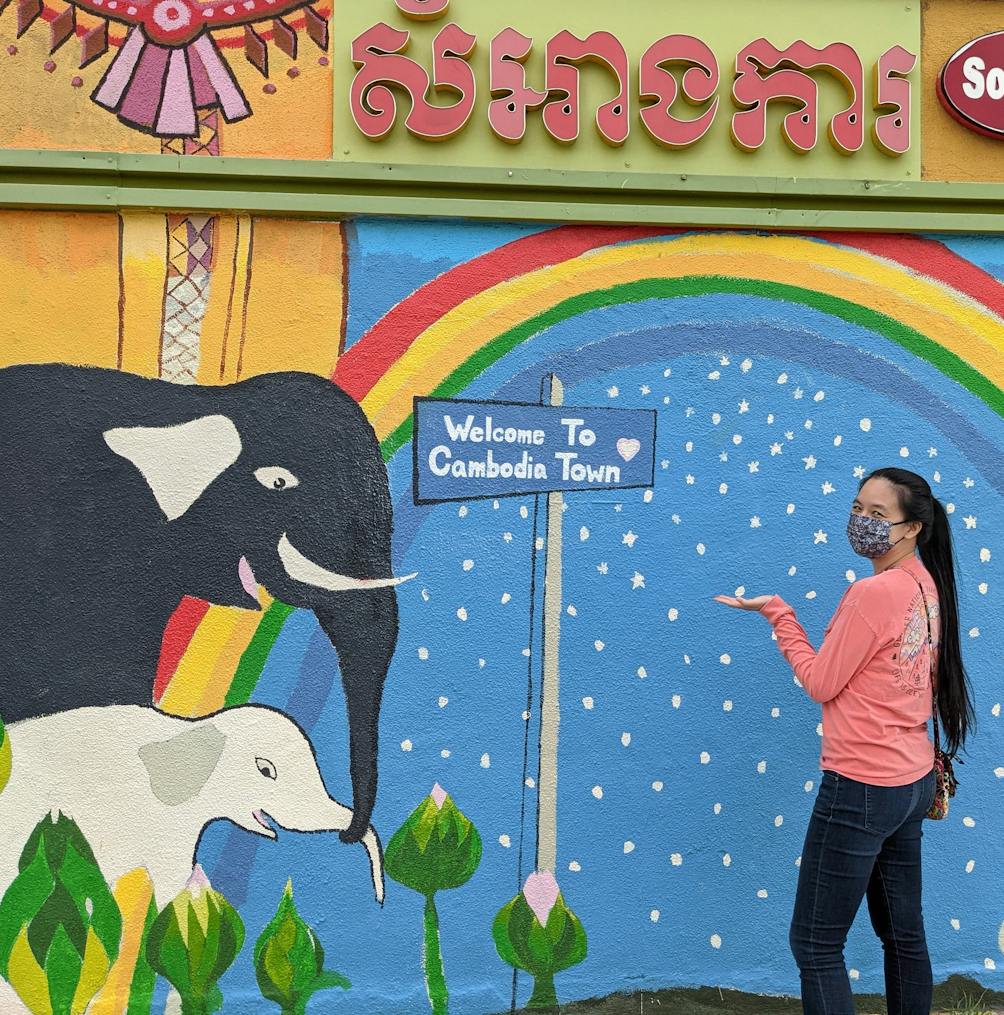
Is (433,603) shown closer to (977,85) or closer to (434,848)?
(434,848)

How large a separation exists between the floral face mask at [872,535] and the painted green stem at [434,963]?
1970 millimetres

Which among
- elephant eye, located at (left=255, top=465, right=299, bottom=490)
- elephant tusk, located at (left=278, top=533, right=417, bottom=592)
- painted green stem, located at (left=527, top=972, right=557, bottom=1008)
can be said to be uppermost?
elephant eye, located at (left=255, top=465, right=299, bottom=490)

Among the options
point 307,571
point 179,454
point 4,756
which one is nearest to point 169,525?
point 179,454

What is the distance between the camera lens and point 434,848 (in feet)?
13.6

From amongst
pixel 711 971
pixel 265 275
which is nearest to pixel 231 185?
pixel 265 275

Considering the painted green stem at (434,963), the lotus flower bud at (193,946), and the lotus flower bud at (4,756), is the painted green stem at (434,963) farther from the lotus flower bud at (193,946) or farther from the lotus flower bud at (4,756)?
the lotus flower bud at (4,756)

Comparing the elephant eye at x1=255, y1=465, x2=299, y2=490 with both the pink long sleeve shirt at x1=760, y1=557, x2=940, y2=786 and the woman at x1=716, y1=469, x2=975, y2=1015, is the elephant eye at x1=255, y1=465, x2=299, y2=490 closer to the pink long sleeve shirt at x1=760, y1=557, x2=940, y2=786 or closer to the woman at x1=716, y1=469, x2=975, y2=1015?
the woman at x1=716, y1=469, x2=975, y2=1015

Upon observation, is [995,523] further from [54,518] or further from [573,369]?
[54,518]

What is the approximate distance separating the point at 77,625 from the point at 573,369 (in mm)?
1999

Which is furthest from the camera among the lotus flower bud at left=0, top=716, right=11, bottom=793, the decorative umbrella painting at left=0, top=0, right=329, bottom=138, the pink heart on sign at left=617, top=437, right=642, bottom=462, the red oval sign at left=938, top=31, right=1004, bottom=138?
the red oval sign at left=938, top=31, right=1004, bottom=138

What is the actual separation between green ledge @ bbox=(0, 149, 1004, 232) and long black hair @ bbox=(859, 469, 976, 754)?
1312 mm

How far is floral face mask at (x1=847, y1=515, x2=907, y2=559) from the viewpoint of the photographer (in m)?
3.45

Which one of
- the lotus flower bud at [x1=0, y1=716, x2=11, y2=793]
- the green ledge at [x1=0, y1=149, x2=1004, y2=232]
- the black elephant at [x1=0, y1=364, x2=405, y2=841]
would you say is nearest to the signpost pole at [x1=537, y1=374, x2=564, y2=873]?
the black elephant at [x1=0, y1=364, x2=405, y2=841]

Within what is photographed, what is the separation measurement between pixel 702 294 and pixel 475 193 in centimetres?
93
